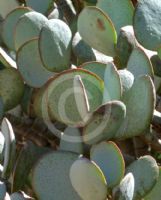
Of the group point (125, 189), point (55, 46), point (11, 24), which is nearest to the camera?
point (125, 189)

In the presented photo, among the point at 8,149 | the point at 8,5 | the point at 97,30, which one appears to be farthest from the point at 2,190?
the point at 8,5

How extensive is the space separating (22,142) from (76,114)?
0.18m

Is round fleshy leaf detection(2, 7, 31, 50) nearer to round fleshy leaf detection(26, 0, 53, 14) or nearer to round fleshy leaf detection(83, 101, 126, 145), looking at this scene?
round fleshy leaf detection(26, 0, 53, 14)

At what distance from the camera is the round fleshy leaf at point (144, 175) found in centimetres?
78

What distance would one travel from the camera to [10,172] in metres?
0.81

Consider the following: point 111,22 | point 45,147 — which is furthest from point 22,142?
point 111,22

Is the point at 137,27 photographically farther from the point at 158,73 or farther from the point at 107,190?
the point at 107,190

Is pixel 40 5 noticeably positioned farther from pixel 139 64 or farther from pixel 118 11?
pixel 139 64

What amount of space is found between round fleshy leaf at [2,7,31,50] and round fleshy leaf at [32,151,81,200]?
0.88 ft

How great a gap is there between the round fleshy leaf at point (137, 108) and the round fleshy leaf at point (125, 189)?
0.21ft

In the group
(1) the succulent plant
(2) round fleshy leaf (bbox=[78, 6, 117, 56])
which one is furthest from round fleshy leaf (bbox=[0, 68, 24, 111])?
(2) round fleshy leaf (bbox=[78, 6, 117, 56])

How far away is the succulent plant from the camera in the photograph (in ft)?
2.51

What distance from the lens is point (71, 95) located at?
30.8 inches

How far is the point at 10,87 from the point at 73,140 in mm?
169
